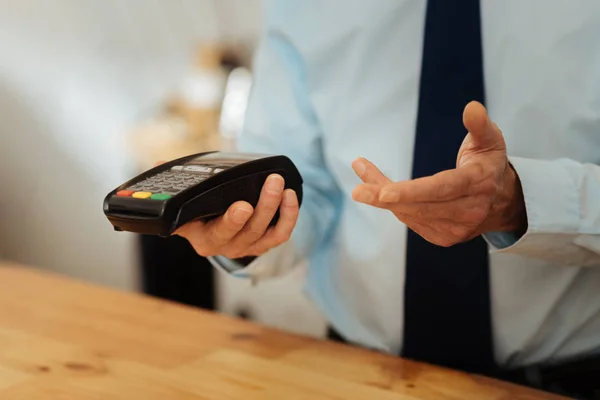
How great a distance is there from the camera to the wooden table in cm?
55

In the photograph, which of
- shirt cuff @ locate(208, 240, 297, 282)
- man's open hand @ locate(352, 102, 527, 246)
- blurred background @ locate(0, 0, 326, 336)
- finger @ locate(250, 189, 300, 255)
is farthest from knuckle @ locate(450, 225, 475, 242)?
blurred background @ locate(0, 0, 326, 336)

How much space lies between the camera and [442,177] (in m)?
0.45

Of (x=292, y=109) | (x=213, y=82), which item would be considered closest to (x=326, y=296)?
(x=292, y=109)

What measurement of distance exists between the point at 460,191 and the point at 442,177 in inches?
0.8

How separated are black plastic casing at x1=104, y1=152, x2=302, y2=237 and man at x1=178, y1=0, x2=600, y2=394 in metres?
0.01

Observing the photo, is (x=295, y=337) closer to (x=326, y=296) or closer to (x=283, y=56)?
(x=326, y=296)

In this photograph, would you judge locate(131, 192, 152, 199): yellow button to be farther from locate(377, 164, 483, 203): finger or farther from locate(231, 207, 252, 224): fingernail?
locate(377, 164, 483, 203): finger

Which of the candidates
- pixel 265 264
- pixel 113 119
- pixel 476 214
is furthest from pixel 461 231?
pixel 113 119

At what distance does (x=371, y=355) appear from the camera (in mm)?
623

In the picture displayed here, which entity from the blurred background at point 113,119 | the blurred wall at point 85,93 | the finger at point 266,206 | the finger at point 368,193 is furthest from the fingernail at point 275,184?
the blurred wall at point 85,93

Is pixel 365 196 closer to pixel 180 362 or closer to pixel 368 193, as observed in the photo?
pixel 368 193

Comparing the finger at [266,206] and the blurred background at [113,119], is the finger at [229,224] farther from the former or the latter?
the blurred background at [113,119]

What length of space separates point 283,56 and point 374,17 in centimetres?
13

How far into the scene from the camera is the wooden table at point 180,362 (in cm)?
55
